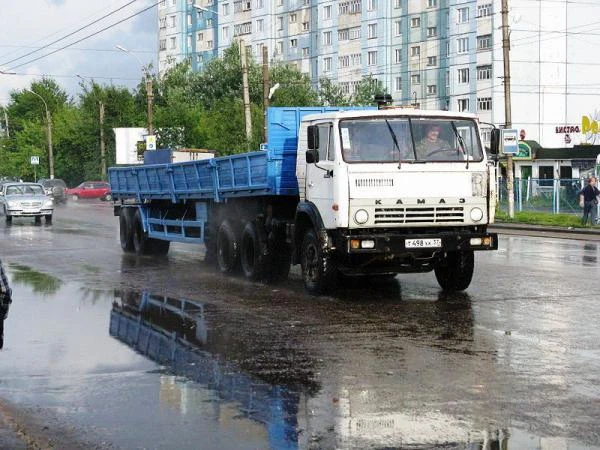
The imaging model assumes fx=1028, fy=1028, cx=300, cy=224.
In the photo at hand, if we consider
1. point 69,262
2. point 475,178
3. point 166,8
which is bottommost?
point 69,262

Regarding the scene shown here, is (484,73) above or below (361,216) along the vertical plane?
above

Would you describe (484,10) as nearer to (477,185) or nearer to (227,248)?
(227,248)

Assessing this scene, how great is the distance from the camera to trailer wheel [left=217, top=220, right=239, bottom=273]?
17.8 metres

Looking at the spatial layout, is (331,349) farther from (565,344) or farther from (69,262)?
(69,262)

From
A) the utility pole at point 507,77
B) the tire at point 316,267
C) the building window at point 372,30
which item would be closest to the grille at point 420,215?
the tire at point 316,267

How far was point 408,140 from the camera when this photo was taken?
13.9 m

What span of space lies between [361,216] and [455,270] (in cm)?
208

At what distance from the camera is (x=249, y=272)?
17062 millimetres

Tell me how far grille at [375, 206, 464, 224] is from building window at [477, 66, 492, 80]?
65.0 meters

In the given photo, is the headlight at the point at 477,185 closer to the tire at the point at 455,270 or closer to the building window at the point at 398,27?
the tire at the point at 455,270

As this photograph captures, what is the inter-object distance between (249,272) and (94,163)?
68.7 metres

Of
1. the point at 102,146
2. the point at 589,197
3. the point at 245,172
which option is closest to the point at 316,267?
the point at 245,172

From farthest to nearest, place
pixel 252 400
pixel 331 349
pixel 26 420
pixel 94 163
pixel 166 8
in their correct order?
pixel 166 8, pixel 94 163, pixel 331 349, pixel 252 400, pixel 26 420

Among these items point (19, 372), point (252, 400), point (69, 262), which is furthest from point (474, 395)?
point (69, 262)
